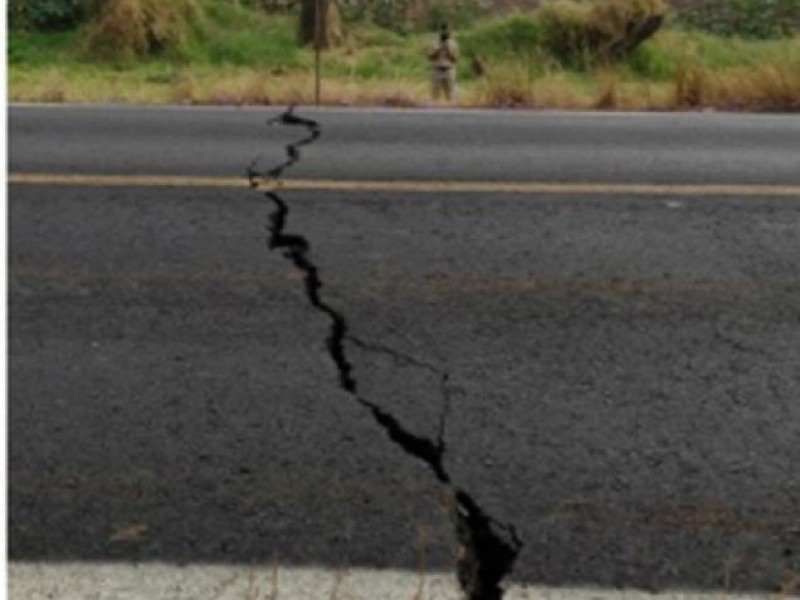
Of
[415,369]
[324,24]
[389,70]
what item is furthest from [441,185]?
[324,24]

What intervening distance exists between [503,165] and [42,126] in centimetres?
321

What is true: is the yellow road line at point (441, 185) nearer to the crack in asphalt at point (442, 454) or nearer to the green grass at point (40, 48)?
the crack in asphalt at point (442, 454)

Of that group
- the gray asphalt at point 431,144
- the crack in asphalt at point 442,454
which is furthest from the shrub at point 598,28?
the crack in asphalt at point 442,454

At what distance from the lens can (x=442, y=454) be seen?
11.1 feet

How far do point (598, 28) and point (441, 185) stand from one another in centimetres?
1563

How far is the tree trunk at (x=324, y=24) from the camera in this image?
2091 centimetres

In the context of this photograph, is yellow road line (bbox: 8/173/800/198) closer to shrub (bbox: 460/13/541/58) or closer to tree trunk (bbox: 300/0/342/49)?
tree trunk (bbox: 300/0/342/49)

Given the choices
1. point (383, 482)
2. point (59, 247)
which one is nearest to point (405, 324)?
point (383, 482)

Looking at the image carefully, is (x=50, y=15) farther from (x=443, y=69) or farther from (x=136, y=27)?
(x=443, y=69)

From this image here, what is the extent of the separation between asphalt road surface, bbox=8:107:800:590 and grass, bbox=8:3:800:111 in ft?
13.5

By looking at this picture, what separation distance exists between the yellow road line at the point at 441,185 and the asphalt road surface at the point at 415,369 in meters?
0.06

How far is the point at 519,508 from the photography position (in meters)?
3.09

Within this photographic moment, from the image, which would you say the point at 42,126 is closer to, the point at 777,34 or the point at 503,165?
the point at 503,165

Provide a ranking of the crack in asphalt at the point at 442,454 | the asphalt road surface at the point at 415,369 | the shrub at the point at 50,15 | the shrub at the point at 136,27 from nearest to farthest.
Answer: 1. the crack in asphalt at the point at 442,454
2. the asphalt road surface at the point at 415,369
3. the shrub at the point at 136,27
4. the shrub at the point at 50,15
